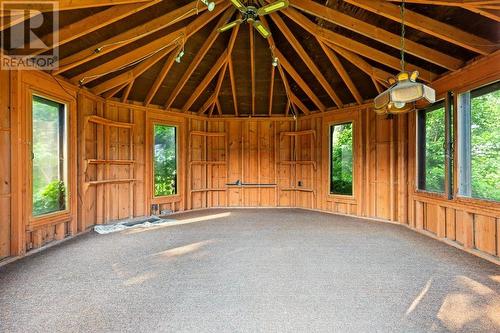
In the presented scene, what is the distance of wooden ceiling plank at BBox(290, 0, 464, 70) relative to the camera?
444 cm

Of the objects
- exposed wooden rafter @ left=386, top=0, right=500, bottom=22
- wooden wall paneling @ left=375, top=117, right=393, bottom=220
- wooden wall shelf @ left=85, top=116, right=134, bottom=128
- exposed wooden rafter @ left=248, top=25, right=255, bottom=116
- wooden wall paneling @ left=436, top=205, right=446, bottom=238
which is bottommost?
wooden wall paneling @ left=436, top=205, right=446, bottom=238

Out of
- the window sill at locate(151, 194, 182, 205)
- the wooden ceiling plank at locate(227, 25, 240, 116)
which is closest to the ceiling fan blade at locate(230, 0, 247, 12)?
→ the wooden ceiling plank at locate(227, 25, 240, 116)

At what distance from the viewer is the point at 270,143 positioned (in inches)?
358

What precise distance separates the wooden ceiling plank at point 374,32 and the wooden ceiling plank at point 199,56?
1.39 m

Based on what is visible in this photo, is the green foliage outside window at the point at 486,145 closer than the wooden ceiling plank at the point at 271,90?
Yes

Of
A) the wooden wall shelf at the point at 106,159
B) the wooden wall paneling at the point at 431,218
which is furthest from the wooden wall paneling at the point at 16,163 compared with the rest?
the wooden wall paneling at the point at 431,218

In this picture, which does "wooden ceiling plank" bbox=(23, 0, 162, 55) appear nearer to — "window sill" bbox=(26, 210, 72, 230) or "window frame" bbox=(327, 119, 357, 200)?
"window sill" bbox=(26, 210, 72, 230)

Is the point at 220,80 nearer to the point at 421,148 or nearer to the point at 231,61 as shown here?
the point at 231,61

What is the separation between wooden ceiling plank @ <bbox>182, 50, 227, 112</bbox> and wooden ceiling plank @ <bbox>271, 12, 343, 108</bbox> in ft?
5.34

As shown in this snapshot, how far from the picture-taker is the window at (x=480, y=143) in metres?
4.13

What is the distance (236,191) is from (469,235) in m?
6.16

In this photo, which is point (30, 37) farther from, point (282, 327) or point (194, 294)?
point (282, 327)

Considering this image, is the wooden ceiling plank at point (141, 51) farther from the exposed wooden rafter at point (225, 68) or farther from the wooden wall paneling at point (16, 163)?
the wooden wall paneling at point (16, 163)

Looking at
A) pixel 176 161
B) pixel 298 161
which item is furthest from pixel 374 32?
pixel 176 161
